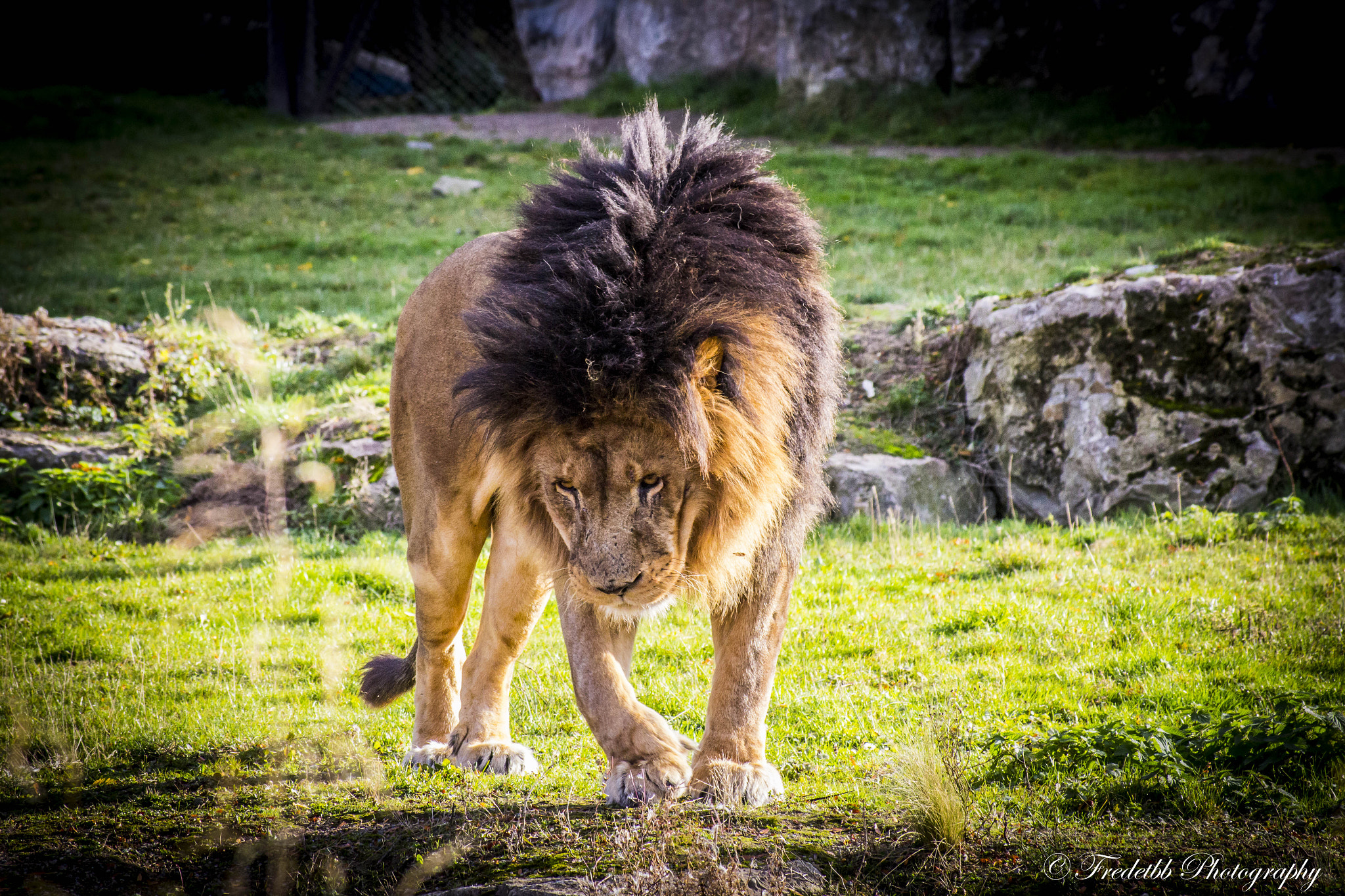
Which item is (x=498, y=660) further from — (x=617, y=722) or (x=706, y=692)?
(x=706, y=692)

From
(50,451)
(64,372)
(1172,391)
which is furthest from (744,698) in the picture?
(64,372)

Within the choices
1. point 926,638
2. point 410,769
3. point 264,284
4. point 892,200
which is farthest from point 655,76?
point 410,769

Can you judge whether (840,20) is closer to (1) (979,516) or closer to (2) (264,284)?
(2) (264,284)

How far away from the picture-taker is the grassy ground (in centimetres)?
309

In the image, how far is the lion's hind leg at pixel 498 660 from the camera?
436 centimetres

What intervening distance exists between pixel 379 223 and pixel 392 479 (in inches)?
322

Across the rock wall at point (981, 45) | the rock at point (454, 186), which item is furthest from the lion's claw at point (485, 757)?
the rock wall at point (981, 45)

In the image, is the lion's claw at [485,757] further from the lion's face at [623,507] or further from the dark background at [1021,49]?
the dark background at [1021,49]

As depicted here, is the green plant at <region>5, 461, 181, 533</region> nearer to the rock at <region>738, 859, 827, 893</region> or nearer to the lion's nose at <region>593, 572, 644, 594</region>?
the lion's nose at <region>593, 572, 644, 594</region>

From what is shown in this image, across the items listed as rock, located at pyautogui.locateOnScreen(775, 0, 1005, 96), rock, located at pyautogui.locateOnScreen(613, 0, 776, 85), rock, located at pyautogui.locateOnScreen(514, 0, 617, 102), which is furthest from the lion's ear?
rock, located at pyautogui.locateOnScreen(514, 0, 617, 102)

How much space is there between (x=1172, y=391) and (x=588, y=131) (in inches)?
371

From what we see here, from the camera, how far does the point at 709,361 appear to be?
342 cm

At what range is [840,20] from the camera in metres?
19.7

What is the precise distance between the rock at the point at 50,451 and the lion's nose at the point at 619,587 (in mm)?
6810
